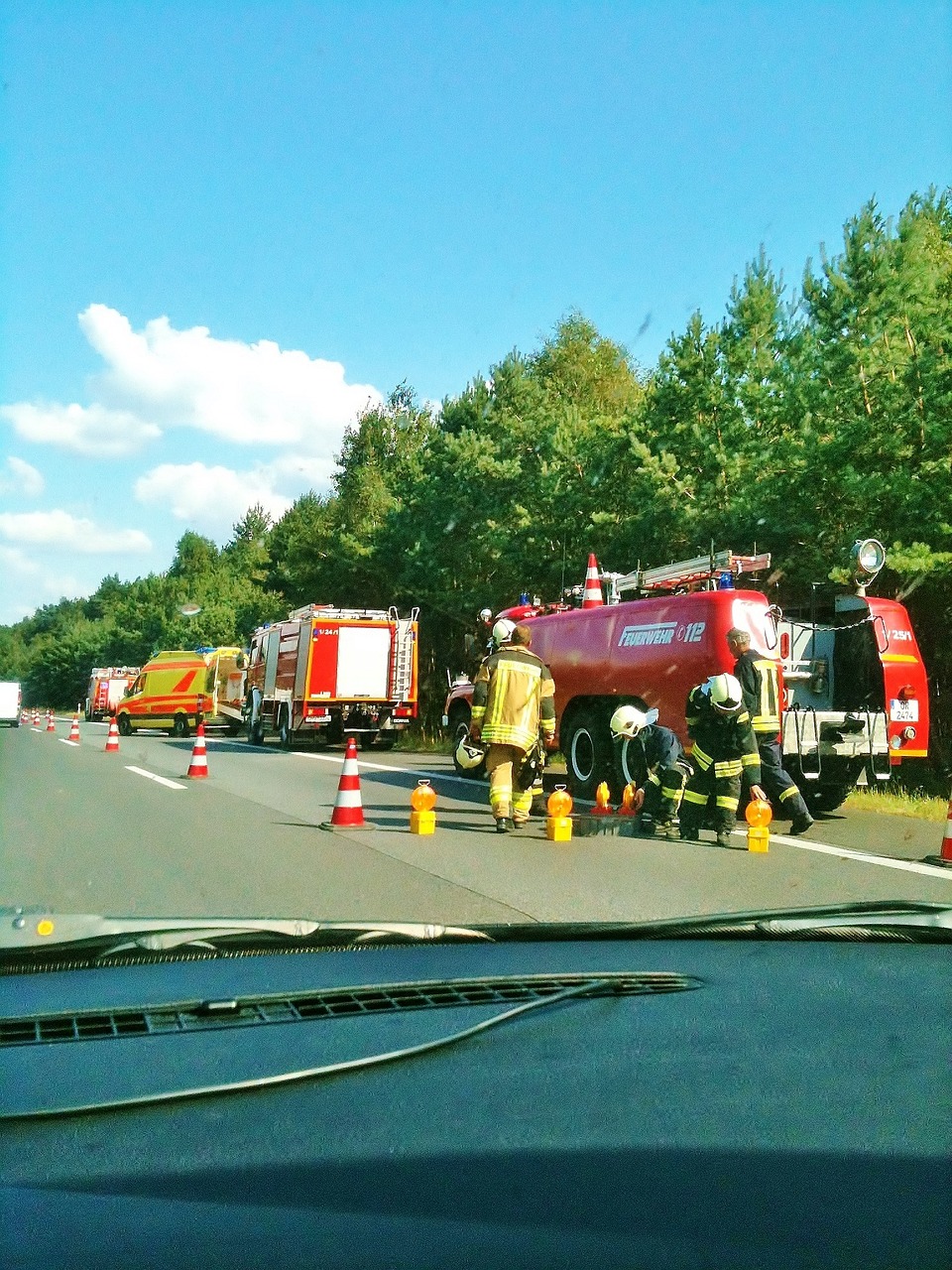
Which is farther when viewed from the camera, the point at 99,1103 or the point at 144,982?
the point at 144,982

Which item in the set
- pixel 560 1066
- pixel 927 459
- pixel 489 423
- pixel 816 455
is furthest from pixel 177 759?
pixel 560 1066

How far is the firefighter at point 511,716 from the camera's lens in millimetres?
10867

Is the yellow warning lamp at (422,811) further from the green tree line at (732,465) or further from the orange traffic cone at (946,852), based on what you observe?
the green tree line at (732,465)

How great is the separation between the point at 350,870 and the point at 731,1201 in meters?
6.79

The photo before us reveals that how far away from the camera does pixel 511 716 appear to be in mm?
10953

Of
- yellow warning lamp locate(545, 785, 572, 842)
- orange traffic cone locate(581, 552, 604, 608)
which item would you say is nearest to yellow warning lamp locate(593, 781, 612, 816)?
yellow warning lamp locate(545, 785, 572, 842)

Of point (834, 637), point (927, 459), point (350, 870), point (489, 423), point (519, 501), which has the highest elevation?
point (489, 423)

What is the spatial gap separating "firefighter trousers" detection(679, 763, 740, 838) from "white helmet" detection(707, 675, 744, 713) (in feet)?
1.78

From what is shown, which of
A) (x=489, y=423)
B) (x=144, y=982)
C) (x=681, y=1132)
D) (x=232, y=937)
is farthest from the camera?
(x=489, y=423)

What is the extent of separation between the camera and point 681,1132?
6.64ft

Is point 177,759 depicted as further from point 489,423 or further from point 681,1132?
point 681,1132

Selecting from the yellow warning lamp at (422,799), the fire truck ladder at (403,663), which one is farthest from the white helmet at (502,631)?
the fire truck ladder at (403,663)

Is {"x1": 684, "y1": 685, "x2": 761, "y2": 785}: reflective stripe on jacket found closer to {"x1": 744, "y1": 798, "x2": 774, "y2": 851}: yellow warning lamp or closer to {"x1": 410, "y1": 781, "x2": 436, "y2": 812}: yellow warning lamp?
{"x1": 744, "y1": 798, "x2": 774, "y2": 851}: yellow warning lamp

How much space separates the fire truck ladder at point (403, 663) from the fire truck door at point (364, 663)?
0.57ft
